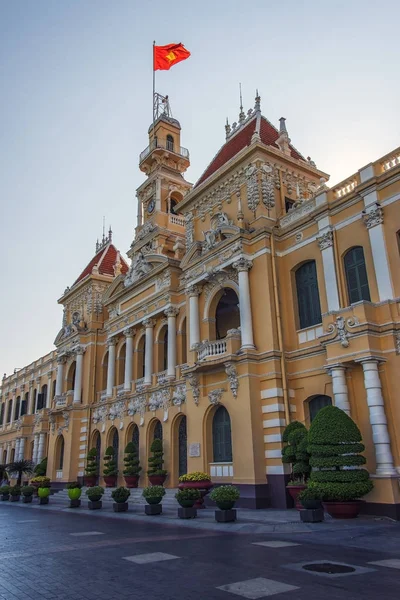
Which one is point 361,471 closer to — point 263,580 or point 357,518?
point 357,518

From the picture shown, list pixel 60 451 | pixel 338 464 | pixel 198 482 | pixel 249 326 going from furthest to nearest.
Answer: pixel 60 451 → pixel 249 326 → pixel 198 482 → pixel 338 464

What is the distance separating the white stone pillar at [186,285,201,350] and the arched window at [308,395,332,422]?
665 cm

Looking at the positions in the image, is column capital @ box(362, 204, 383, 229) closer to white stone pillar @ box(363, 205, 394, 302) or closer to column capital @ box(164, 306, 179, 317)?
white stone pillar @ box(363, 205, 394, 302)

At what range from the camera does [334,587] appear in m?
6.92

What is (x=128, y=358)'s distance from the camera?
32.3 meters

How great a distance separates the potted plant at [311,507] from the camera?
14.1 metres

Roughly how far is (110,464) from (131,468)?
268 cm

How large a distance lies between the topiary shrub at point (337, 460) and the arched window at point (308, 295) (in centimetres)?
605

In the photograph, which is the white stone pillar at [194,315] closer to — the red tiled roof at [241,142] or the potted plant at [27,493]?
the red tiled roof at [241,142]

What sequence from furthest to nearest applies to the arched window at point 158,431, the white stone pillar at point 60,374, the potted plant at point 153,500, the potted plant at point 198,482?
1. the white stone pillar at point 60,374
2. the arched window at point 158,431
3. the potted plant at point 198,482
4. the potted plant at point 153,500

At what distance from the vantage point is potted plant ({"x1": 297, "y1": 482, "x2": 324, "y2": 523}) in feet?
46.1

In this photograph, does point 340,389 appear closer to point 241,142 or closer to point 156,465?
point 156,465

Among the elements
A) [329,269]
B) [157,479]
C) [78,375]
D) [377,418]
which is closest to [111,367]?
[78,375]

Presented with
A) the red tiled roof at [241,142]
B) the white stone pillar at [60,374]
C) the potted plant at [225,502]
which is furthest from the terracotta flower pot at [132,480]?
the red tiled roof at [241,142]
